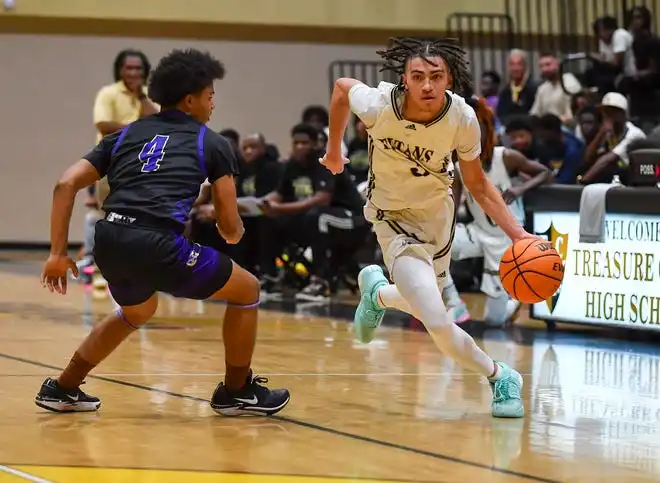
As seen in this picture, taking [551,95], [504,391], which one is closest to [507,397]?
[504,391]

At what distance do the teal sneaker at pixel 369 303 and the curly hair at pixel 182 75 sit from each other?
1.51 meters

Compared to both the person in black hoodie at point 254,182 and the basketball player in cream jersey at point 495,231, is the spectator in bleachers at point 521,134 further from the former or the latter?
the person in black hoodie at point 254,182

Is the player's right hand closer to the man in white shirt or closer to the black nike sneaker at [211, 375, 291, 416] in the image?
the black nike sneaker at [211, 375, 291, 416]

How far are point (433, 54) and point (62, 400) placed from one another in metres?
2.41

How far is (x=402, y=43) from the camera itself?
6.30 m

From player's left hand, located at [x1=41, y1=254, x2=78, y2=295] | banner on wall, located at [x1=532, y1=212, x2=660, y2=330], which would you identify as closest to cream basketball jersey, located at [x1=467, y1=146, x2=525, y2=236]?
banner on wall, located at [x1=532, y1=212, x2=660, y2=330]

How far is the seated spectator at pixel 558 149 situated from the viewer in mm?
13227

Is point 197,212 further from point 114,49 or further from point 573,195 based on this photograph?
point 114,49

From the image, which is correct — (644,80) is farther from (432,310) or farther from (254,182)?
(432,310)

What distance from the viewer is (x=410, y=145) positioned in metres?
6.25

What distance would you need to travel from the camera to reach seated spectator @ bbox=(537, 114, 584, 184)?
1323 cm

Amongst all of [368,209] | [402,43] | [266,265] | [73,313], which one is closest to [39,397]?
[368,209]

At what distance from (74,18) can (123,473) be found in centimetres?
1357

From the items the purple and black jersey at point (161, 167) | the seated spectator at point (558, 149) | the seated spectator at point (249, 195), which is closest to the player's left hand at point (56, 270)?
the purple and black jersey at point (161, 167)
